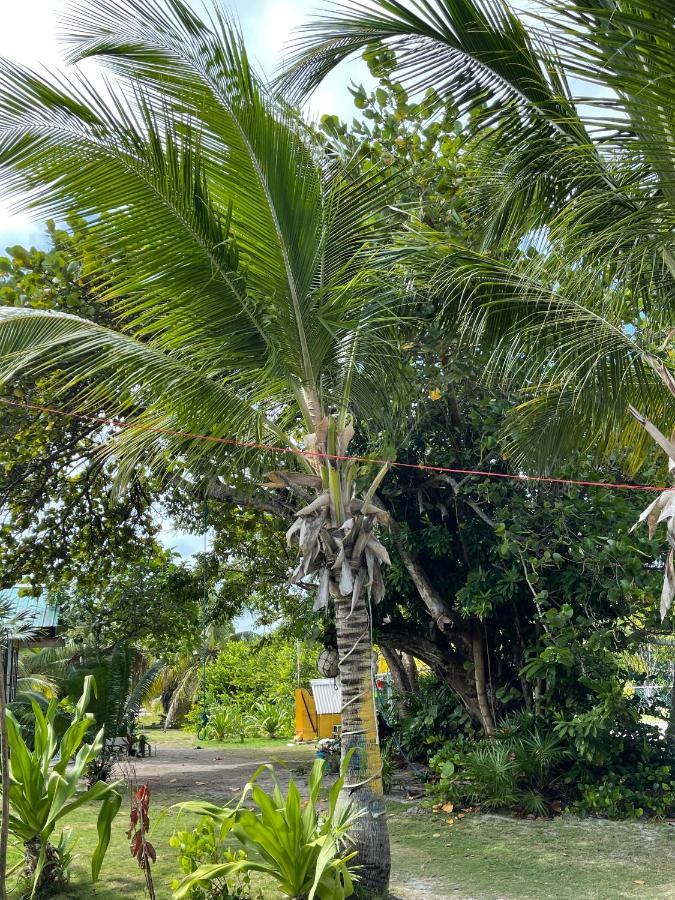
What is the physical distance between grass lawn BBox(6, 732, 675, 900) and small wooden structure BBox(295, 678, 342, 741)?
20.9 ft

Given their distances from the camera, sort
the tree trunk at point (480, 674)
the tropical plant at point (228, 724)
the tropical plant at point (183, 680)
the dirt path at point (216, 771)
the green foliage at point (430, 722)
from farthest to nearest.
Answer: the tropical plant at point (183, 680)
the tropical plant at point (228, 724)
the green foliage at point (430, 722)
the tree trunk at point (480, 674)
the dirt path at point (216, 771)

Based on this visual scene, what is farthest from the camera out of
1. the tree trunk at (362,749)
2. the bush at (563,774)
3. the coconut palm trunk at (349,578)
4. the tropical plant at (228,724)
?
the tropical plant at (228,724)

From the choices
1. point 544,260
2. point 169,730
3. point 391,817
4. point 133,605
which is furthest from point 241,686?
point 544,260

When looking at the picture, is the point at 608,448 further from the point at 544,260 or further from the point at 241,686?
the point at 241,686

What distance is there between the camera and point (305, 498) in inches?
229

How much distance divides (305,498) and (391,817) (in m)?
4.13

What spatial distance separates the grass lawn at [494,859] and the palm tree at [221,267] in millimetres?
1136

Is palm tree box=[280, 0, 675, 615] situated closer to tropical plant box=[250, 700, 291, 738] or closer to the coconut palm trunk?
the coconut palm trunk

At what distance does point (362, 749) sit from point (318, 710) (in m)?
9.82

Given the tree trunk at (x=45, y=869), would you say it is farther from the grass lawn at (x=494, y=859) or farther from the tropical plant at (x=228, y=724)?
the tropical plant at (x=228, y=724)

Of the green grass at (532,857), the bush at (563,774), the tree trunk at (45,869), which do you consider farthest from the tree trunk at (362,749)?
the bush at (563,774)

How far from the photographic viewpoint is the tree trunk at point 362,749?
16.5 ft

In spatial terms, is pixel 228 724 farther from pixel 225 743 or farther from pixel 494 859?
pixel 494 859

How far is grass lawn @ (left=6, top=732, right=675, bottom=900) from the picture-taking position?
545cm
